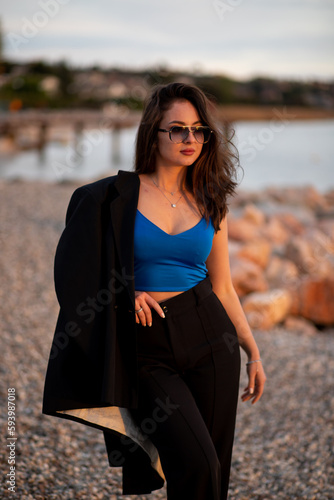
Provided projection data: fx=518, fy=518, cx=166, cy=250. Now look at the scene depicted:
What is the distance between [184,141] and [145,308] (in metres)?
0.64

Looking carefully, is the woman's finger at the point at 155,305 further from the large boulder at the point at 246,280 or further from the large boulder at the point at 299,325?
the large boulder at the point at 246,280

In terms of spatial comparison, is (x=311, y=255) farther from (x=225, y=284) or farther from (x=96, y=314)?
(x=96, y=314)

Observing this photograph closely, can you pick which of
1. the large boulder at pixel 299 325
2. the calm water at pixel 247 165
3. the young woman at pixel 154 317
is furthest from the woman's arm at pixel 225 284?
the calm water at pixel 247 165

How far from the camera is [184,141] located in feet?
6.28

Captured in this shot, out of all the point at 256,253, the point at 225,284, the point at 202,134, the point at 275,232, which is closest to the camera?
the point at 202,134

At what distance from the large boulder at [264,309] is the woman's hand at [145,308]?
4.27 metres

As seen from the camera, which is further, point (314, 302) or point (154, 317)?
point (314, 302)

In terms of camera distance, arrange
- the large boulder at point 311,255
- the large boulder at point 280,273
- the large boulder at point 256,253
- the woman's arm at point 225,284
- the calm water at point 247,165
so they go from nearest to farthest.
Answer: the woman's arm at point 225,284
the large boulder at point 280,273
the large boulder at point 311,255
the large boulder at point 256,253
the calm water at point 247,165

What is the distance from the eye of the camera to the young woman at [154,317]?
68.4 inches

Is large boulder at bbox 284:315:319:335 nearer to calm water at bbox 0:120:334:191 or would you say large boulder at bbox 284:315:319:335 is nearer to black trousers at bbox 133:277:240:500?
black trousers at bbox 133:277:240:500

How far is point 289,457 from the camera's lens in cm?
336

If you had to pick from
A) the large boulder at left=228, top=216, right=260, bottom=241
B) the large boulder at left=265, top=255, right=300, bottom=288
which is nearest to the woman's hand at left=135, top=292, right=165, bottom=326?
the large boulder at left=265, top=255, right=300, bottom=288

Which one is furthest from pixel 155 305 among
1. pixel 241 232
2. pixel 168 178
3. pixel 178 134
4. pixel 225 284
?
pixel 241 232

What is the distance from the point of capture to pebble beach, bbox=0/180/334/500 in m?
2.87
